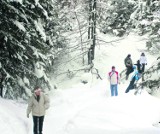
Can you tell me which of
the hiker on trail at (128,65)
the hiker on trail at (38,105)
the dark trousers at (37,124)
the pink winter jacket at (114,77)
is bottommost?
the dark trousers at (37,124)

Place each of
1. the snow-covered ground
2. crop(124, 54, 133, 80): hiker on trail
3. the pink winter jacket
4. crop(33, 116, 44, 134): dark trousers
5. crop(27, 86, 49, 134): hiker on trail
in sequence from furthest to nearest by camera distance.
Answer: crop(124, 54, 133, 80): hiker on trail, the pink winter jacket, the snow-covered ground, crop(33, 116, 44, 134): dark trousers, crop(27, 86, 49, 134): hiker on trail

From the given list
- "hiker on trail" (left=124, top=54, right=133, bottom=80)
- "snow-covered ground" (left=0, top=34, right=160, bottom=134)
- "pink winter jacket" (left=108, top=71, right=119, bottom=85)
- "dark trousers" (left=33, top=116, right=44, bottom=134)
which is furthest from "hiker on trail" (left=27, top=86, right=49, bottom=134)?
"hiker on trail" (left=124, top=54, right=133, bottom=80)

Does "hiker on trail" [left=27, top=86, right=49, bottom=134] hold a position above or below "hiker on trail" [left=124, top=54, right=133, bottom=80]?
below

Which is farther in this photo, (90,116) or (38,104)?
(90,116)

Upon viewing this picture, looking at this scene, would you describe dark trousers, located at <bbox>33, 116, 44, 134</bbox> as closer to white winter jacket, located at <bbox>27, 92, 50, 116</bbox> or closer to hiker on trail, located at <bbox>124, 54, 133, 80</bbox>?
white winter jacket, located at <bbox>27, 92, 50, 116</bbox>

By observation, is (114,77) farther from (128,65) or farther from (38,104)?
(38,104)

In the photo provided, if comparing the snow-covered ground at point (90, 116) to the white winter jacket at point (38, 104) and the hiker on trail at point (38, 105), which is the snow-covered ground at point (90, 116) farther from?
the white winter jacket at point (38, 104)

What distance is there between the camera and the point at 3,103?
49.4 feet

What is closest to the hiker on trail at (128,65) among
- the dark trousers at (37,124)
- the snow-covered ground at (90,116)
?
the snow-covered ground at (90,116)

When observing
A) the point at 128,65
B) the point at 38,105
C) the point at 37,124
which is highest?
the point at 128,65

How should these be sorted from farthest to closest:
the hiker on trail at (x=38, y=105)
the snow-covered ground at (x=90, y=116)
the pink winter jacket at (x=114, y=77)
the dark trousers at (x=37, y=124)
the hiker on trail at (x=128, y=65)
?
the hiker on trail at (x=128, y=65)
the pink winter jacket at (x=114, y=77)
the snow-covered ground at (x=90, y=116)
the dark trousers at (x=37, y=124)
the hiker on trail at (x=38, y=105)

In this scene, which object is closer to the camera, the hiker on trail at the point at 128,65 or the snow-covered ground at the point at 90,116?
the snow-covered ground at the point at 90,116

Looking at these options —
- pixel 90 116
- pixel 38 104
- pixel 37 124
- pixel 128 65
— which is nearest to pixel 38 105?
pixel 38 104

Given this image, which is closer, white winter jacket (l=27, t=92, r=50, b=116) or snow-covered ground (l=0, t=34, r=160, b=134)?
white winter jacket (l=27, t=92, r=50, b=116)
